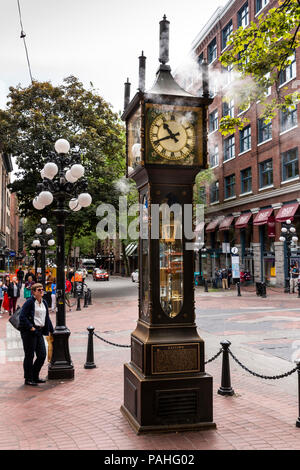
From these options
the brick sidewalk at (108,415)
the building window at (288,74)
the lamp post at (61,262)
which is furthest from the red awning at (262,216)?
the brick sidewalk at (108,415)

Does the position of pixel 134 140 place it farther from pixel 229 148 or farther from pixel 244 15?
pixel 229 148

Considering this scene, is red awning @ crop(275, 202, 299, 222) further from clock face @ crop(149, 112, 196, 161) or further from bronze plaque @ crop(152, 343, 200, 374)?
bronze plaque @ crop(152, 343, 200, 374)

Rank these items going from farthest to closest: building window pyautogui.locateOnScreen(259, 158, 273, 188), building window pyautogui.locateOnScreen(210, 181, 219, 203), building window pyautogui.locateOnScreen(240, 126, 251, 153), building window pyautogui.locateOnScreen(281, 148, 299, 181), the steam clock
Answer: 1. building window pyautogui.locateOnScreen(210, 181, 219, 203)
2. building window pyautogui.locateOnScreen(240, 126, 251, 153)
3. building window pyautogui.locateOnScreen(259, 158, 273, 188)
4. building window pyautogui.locateOnScreen(281, 148, 299, 181)
5. the steam clock

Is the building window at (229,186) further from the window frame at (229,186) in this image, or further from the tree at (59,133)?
the tree at (59,133)

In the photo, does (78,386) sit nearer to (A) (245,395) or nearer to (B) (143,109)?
(A) (245,395)

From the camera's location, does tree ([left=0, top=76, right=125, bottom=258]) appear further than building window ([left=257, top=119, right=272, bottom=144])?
No

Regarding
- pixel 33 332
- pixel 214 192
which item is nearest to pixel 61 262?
pixel 33 332

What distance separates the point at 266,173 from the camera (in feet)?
103

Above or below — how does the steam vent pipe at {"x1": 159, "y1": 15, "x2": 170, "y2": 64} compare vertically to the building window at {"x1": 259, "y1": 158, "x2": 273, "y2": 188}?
below

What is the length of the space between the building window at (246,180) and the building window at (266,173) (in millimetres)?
1595

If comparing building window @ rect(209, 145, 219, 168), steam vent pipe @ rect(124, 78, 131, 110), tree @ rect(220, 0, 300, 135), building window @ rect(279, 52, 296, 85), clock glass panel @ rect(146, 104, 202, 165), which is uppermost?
building window @ rect(279, 52, 296, 85)

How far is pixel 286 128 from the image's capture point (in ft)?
94.3

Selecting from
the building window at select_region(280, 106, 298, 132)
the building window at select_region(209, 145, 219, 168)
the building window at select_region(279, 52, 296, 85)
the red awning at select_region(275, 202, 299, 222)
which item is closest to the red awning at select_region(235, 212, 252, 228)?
the red awning at select_region(275, 202, 299, 222)

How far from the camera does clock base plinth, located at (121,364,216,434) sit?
16.3ft
